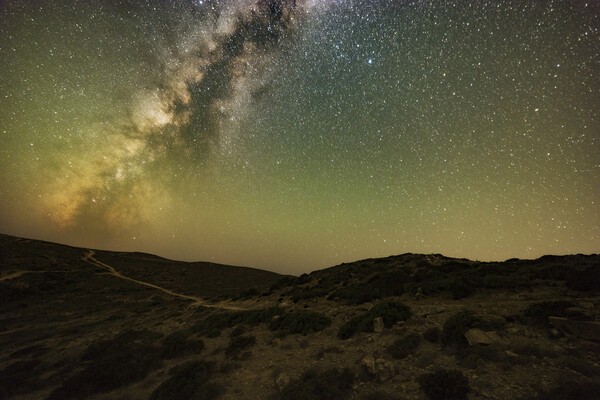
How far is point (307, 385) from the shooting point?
25.4 ft

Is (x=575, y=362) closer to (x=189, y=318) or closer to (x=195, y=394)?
(x=195, y=394)

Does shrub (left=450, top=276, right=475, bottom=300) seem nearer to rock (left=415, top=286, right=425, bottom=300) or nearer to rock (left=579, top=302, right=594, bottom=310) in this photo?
rock (left=415, top=286, right=425, bottom=300)

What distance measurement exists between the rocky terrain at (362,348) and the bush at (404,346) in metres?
0.04

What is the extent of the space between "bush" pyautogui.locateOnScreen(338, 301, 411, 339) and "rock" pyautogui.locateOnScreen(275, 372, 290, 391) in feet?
10.9

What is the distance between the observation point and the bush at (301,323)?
41.6 feet

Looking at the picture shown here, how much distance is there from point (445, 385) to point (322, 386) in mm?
3619

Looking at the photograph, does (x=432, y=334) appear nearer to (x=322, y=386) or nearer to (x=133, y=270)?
(x=322, y=386)

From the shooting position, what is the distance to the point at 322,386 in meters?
7.57

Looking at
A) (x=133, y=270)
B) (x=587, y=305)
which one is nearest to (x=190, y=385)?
(x=587, y=305)

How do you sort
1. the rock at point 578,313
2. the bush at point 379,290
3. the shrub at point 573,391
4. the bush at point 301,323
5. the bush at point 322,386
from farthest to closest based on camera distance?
1. the bush at point 379,290
2. the bush at point 301,323
3. the rock at point 578,313
4. the bush at point 322,386
5. the shrub at point 573,391

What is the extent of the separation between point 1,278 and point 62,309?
1815 cm

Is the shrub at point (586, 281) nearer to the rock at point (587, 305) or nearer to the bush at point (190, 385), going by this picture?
the rock at point (587, 305)

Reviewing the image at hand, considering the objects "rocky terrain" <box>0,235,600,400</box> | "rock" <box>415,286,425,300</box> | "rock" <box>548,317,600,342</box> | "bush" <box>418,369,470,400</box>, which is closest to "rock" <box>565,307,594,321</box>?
"rocky terrain" <box>0,235,600,400</box>

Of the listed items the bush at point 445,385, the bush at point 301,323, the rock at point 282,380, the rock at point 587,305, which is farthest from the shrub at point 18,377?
the rock at point 587,305
